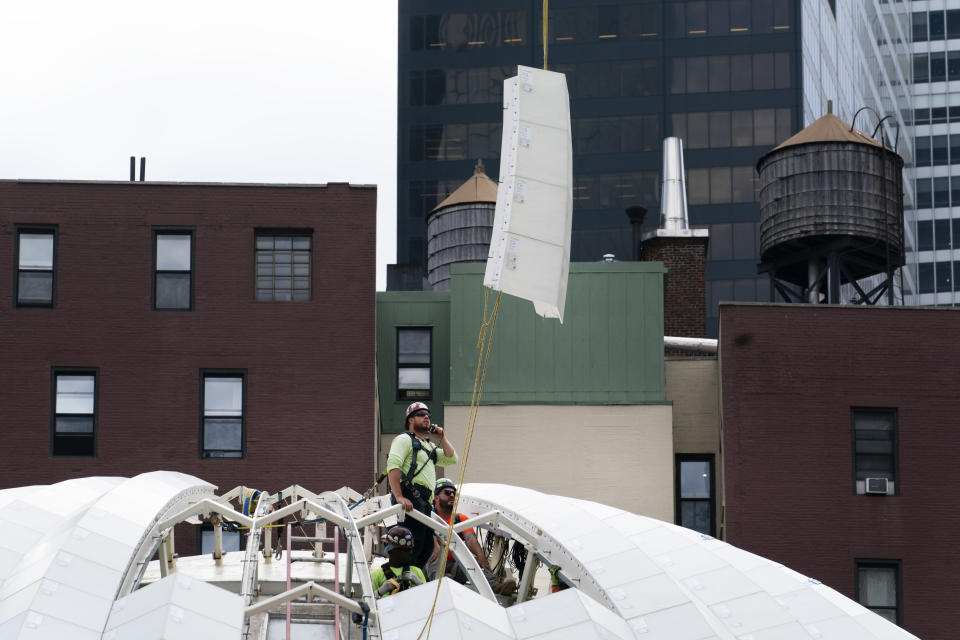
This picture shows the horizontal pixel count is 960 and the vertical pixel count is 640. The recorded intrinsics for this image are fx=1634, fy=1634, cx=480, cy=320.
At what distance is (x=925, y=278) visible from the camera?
393ft

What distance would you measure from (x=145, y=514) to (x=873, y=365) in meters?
20.4

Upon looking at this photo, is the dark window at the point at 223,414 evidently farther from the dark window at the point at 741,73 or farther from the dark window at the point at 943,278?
the dark window at the point at 943,278

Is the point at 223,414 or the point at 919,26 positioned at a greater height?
the point at 919,26

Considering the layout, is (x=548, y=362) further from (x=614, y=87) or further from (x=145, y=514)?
(x=614, y=87)

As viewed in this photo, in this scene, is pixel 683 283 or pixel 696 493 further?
pixel 683 283

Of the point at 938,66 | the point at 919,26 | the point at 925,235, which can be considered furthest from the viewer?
the point at 919,26

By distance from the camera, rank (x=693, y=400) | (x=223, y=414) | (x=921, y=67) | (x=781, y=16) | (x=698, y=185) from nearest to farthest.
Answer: (x=223, y=414) < (x=693, y=400) < (x=781, y=16) < (x=698, y=185) < (x=921, y=67)

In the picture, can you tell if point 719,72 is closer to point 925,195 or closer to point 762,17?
point 762,17

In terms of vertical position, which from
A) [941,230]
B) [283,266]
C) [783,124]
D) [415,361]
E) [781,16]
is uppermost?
[781,16]

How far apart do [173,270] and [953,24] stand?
101 metres

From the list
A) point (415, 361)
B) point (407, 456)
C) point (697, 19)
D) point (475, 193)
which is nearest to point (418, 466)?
point (407, 456)

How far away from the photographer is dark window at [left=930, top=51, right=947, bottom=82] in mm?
125125

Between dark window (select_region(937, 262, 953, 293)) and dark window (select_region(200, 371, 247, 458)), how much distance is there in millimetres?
91626

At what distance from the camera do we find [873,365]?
37.4 metres
